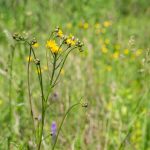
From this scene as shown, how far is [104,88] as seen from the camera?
322 cm

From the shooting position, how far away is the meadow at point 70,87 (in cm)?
156

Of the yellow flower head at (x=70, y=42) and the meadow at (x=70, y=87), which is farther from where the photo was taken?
the meadow at (x=70, y=87)

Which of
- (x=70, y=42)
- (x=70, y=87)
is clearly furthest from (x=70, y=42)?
(x=70, y=87)

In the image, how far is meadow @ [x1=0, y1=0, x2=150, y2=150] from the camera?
156 centimetres

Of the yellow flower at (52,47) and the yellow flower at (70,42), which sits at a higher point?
the yellow flower at (70,42)

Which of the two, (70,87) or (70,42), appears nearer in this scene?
(70,42)

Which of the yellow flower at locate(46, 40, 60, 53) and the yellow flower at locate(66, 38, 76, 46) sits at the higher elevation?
the yellow flower at locate(66, 38, 76, 46)

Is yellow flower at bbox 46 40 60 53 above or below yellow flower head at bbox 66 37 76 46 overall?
below

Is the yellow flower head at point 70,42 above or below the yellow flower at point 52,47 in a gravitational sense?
above

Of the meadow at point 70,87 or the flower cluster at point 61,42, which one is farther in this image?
the meadow at point 70,87

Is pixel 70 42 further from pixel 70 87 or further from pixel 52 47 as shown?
pixel 70 87

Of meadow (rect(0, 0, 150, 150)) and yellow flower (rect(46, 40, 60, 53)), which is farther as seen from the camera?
meadow (rect(0, 0, 150, 150))

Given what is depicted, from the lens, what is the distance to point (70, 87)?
2.88m

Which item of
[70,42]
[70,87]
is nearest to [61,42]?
[70,42]
